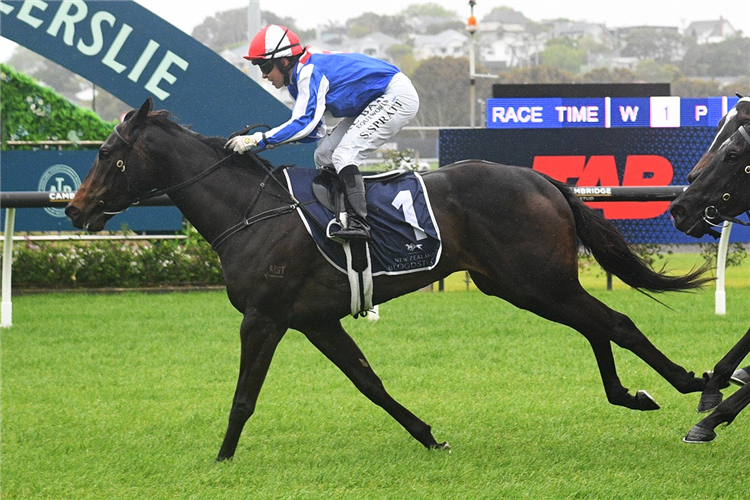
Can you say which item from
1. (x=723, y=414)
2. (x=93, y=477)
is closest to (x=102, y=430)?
(x=93, y=477)

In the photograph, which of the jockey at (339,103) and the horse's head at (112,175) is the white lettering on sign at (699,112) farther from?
the horse's head at (112,175)

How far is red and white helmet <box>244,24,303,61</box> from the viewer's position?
182 inches

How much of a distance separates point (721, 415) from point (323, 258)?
74.6 inches

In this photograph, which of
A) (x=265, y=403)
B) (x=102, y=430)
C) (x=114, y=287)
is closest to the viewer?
(x=102, y=430)

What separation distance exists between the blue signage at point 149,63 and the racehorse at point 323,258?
18.6 feet

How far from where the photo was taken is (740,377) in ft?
15.2

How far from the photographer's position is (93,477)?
14.2 feet

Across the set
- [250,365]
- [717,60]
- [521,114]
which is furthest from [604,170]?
[717,60]

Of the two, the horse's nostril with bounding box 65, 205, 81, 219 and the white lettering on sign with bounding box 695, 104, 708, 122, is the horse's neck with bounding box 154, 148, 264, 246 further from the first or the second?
the white lettering on sign with bounding box 695, 104, 708, 122

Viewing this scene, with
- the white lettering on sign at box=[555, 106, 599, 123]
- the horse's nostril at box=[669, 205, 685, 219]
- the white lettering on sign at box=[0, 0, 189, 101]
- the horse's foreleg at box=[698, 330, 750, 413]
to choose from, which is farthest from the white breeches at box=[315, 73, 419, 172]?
the white lettering on sign at box=[555, 106, 599, 123]

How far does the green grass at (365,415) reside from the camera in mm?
4156

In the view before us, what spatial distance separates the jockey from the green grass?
115 cm

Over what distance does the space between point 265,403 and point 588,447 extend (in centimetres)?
196

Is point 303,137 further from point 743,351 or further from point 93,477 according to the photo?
point 743,351
